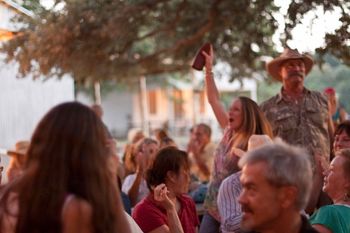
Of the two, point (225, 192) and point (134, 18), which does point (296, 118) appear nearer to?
point (225, 192)

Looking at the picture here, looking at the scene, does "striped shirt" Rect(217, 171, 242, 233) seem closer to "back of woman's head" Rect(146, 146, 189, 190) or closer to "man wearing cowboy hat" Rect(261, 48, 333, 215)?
"back of woman's head" Rect(146, 146, 189, 190)

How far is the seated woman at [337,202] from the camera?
204 inches

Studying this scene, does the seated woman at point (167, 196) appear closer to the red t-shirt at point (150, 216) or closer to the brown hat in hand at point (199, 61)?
the red t-shirt at point (150, 216)

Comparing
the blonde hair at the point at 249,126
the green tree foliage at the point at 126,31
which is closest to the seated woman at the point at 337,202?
the blonde hair at the point at 249,126

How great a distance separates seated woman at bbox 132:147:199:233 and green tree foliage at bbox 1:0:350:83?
3.17m

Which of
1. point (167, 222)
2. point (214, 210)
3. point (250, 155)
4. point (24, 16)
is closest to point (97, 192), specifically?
point (250, 155)

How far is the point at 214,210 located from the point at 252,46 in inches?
351

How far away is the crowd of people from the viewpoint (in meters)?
3.90

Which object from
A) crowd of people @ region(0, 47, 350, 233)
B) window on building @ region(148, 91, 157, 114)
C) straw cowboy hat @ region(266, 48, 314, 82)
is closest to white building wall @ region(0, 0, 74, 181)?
straw cowboy hat @ region(266, 48, 314, 82)

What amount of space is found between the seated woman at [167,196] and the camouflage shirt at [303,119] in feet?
6.52

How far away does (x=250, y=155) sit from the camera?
420cm

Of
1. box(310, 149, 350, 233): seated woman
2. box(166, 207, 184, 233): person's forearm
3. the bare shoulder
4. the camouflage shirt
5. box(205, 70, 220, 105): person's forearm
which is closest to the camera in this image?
the bare shoulder

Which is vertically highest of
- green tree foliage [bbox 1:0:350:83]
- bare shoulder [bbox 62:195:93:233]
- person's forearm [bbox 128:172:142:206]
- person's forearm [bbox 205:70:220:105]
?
green tree foliage [bbox 1:0:350:83]

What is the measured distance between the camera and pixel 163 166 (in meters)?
6.75
